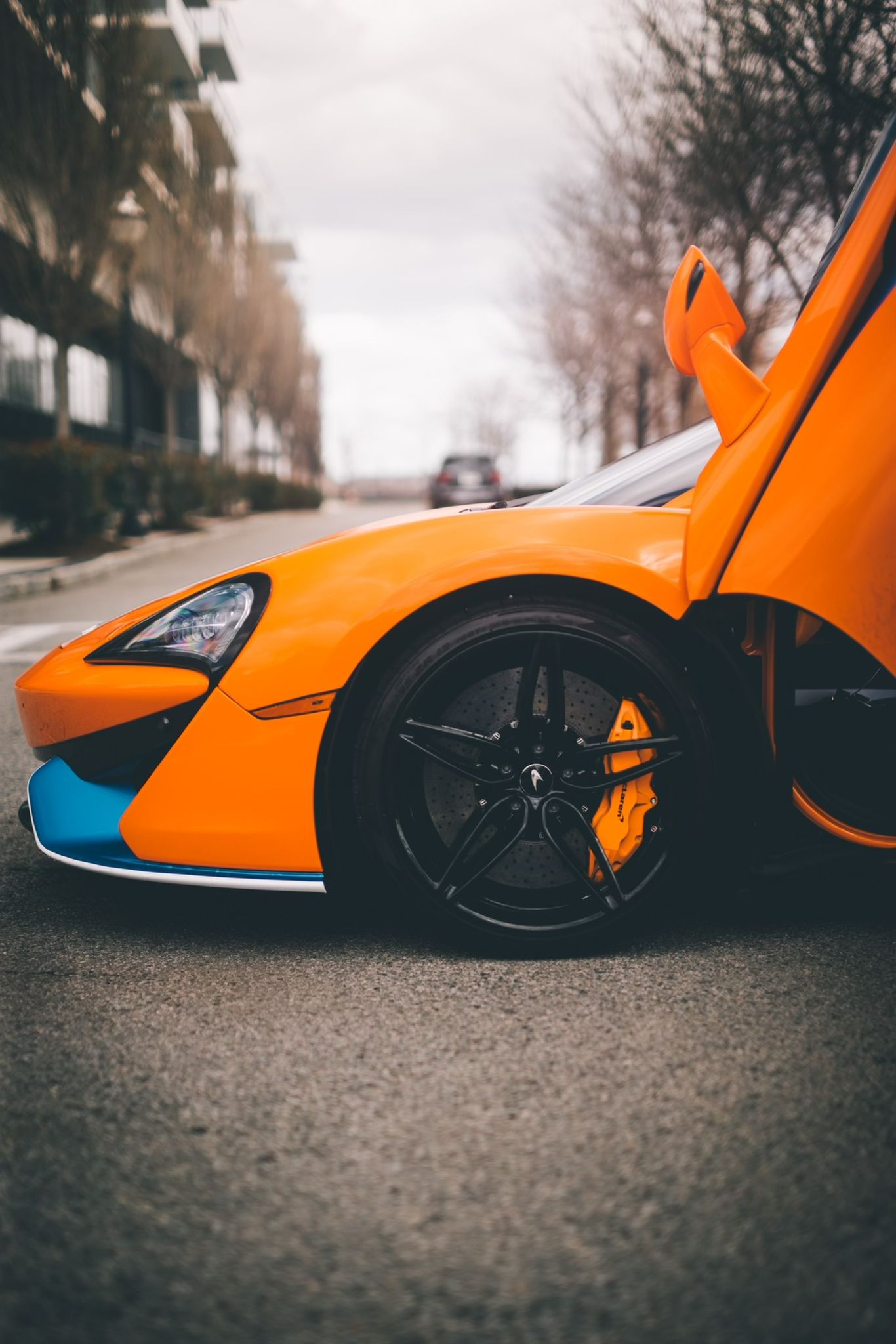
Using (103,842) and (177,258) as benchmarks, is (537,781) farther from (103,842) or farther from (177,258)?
(177,258)

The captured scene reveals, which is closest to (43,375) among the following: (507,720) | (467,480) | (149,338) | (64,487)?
(149,338)

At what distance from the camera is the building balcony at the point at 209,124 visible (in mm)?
24781

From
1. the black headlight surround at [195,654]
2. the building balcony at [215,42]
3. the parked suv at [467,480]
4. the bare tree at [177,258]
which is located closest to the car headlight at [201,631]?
the black headlight surround at [195,654]

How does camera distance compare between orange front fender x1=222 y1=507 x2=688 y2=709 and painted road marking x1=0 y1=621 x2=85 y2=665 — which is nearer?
orange front fender x1=222 y1=507 x2=688 y2=709

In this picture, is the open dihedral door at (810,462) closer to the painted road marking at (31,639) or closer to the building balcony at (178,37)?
the painted road marking at (31,639)

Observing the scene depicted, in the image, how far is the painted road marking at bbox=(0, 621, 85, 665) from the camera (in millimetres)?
7242

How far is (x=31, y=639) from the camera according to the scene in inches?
320

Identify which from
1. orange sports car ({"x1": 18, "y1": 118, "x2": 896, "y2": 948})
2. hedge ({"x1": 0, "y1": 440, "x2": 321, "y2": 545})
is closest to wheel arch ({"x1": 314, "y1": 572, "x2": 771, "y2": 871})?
orange sports car ({"x1": 18, "y1": 118, "x2": 896, "y2": 948})

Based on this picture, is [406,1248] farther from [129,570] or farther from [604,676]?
[129,570]

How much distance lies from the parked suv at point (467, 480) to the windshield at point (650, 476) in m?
28.1

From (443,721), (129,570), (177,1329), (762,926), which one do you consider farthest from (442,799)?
(129,570)

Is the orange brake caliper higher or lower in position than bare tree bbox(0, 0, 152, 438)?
lower

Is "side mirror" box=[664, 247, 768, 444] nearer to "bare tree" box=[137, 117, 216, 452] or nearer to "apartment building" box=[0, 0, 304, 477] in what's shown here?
"apartment building" box=[0, 0, 304, 477]

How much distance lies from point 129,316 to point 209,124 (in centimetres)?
1115
